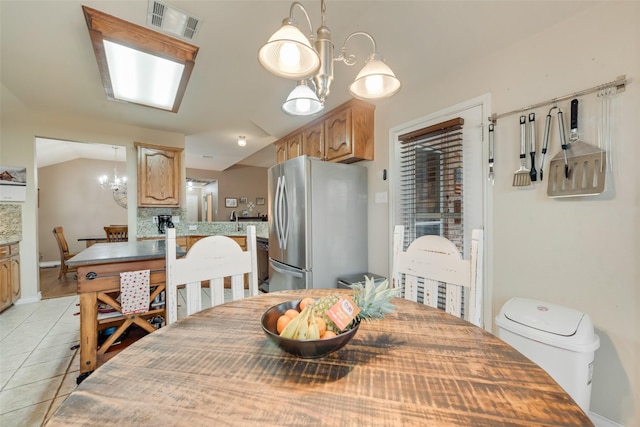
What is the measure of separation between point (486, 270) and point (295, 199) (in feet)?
5.36

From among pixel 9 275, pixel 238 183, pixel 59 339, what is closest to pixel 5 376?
pixel 59 339

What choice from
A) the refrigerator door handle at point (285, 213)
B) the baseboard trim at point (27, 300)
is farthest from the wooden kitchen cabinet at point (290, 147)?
the baseboard trim at point (27, 300)

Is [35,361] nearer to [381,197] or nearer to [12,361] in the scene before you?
[12,361]

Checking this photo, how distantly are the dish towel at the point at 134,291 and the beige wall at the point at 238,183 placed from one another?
6501mm

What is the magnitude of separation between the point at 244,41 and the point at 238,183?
6.60 meters

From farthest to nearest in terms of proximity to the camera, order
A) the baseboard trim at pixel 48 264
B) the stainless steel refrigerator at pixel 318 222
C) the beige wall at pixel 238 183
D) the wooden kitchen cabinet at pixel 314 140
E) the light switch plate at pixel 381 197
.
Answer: the beige wall at pixel 238 183 < the baseboard trim at pixel 48 264 < the wooden kitchen cabinet at pixel 314 140 < the light switch plate at pixel 381 197 < the stainless steel refrigerator at pixel 318 222

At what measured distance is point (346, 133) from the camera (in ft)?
8.71

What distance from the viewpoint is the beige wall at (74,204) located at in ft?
21.0

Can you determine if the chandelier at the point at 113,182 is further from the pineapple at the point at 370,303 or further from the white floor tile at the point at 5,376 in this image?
the pineapple at the point at 370,303

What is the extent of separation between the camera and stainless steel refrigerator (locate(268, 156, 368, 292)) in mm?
2439

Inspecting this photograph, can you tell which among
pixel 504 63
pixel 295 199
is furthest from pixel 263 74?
pixel 504 63

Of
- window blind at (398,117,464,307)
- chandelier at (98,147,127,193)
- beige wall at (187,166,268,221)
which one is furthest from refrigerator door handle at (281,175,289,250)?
beige wall at (187,166,268,221)

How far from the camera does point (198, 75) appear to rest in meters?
2.64

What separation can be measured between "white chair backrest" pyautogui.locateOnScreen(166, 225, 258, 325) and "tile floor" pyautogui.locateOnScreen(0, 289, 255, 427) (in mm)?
1167
